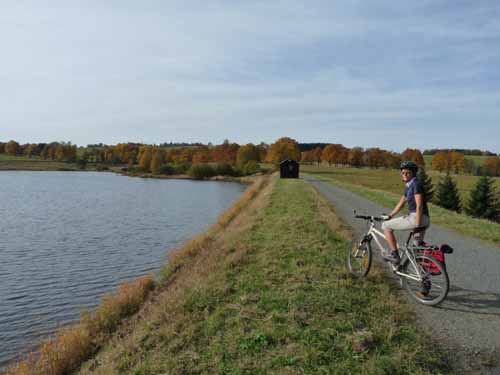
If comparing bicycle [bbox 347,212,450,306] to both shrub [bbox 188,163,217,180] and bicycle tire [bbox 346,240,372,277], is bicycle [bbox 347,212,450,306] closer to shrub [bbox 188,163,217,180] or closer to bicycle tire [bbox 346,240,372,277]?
bicycle tire [bbox 346,240,372,277]

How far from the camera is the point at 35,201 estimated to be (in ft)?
123

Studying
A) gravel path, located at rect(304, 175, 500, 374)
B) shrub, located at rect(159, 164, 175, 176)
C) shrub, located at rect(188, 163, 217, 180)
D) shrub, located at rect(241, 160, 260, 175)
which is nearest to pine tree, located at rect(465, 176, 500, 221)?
gravel path, located at rect(304, 175, 500, 374)

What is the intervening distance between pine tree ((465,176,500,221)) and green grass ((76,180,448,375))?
34.0m

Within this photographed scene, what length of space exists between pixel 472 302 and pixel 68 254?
16.1 metres

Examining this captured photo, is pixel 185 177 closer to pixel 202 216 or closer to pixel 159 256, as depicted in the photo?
pixel 202 216

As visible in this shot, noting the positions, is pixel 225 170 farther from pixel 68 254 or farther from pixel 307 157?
pixel 68 254

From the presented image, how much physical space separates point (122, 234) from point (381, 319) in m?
18.5

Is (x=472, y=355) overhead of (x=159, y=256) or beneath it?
overhead

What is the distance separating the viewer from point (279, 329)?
5.52 m

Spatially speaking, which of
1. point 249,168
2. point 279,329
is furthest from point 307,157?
point 279,329

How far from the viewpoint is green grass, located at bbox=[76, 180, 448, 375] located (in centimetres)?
464

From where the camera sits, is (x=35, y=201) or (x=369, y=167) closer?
(x=35, y=201)

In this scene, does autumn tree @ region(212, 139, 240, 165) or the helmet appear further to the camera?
autumn tree @ region(212, 139, 240, 165)

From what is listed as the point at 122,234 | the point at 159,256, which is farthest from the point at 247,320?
the point at 122,234
